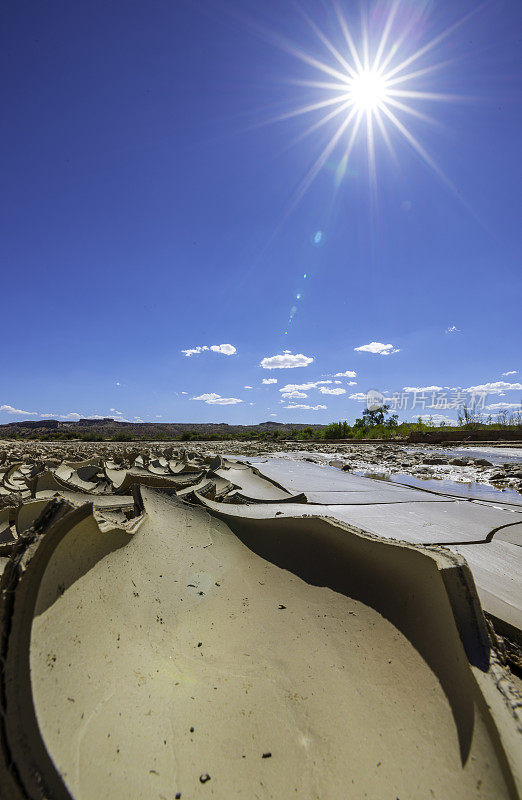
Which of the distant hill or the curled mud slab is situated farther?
the distant hill

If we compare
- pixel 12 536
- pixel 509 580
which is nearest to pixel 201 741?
pixel 509 580

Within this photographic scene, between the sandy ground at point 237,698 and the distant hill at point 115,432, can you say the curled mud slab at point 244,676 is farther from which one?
the distant hill at point 115,432

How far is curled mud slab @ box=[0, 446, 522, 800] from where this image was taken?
2.09 ft

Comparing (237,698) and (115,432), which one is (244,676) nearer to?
(237,698)

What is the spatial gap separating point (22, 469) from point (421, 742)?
6.57 metres

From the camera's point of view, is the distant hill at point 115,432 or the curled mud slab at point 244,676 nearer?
the curled mud slab at point 244,676

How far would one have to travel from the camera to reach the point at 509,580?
1.78 m

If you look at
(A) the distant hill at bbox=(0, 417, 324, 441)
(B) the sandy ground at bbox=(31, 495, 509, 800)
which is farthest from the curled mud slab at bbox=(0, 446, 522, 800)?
(A) the distant hill at bbox=(0, 417, 324, 441)

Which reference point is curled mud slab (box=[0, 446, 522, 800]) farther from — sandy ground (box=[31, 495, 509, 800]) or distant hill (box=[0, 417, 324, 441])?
distant hill (box=[0, 417, 324, 441])

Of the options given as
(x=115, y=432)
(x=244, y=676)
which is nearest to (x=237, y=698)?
(x=244, y=676)

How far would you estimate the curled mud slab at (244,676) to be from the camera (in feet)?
2.09

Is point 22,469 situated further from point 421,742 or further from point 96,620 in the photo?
point 421,742

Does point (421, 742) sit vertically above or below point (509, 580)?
above

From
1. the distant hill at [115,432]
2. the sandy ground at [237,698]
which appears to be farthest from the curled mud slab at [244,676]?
the distant hill at [115,432]
